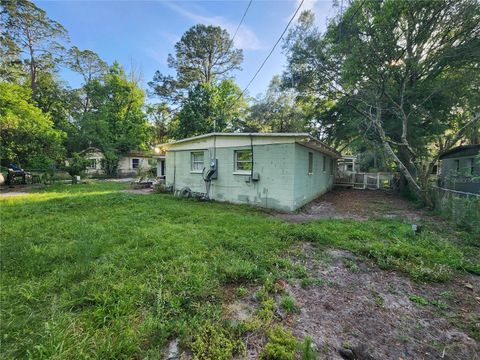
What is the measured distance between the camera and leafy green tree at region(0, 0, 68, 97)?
18.8 meters

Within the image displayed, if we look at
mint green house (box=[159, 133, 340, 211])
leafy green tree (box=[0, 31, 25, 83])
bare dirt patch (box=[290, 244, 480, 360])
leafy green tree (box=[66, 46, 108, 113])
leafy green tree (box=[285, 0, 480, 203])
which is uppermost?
leafy green tree (box=[66, 46, 108, 113])

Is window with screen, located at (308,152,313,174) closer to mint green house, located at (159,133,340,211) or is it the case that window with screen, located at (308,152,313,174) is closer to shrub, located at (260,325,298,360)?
mint green house, located at (159,133,340,211)

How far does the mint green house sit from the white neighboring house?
15527mm

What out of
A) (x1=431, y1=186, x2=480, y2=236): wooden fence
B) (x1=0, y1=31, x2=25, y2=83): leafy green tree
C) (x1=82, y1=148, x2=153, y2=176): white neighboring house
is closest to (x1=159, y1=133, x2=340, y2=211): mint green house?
(x1=431, y1=186, x2=480, y2=236): wooden fence

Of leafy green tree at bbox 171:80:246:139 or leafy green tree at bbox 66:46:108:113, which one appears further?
leafy green tree at bbox 66:46:108:113

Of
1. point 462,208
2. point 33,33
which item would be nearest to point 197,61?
point 33,33

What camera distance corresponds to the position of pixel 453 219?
6.64 m

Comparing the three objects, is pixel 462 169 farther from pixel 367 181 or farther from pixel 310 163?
pixel 310 163

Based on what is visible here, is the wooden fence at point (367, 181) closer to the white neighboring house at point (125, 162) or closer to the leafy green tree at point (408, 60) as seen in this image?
the leafy green tree at point (408, 60)

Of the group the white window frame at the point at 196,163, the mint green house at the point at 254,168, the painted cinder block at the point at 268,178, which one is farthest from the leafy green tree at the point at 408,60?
the white window frame at the point at 196,163

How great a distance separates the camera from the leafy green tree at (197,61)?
23328 millimetres

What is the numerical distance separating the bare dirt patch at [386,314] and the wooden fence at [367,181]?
13648mm

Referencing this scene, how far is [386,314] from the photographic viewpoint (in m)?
2.61

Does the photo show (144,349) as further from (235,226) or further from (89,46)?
(89,46)
